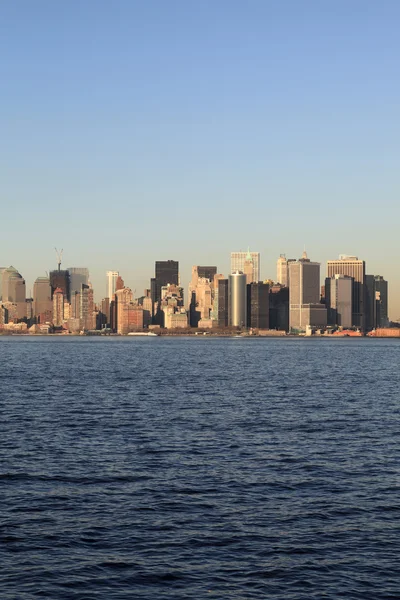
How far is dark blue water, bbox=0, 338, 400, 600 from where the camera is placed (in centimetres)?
2939

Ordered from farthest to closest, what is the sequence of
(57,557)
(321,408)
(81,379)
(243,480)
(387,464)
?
Answer: (81,379), (321,408), (387,464), (243,480), (57,557)

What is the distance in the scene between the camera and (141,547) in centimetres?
3291

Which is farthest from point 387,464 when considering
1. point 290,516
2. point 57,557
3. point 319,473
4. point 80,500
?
point 57,557

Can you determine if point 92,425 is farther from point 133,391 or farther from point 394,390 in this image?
point 394,390

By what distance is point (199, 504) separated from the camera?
132ft

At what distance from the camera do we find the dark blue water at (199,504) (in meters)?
29.4

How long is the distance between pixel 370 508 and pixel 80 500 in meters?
14.2

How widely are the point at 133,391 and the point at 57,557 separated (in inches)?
3032

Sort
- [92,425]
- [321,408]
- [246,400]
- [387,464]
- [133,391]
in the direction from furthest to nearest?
[133,391] < [246,400] < [321,408] < [92,425] < [387,464]

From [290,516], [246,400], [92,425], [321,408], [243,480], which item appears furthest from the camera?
[246,400]

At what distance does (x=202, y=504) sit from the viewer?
40094 mm

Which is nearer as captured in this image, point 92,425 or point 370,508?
point 370,508

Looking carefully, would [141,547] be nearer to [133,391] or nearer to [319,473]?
[319,473]

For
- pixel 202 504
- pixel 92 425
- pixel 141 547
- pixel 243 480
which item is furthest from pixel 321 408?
pixel 141 547
